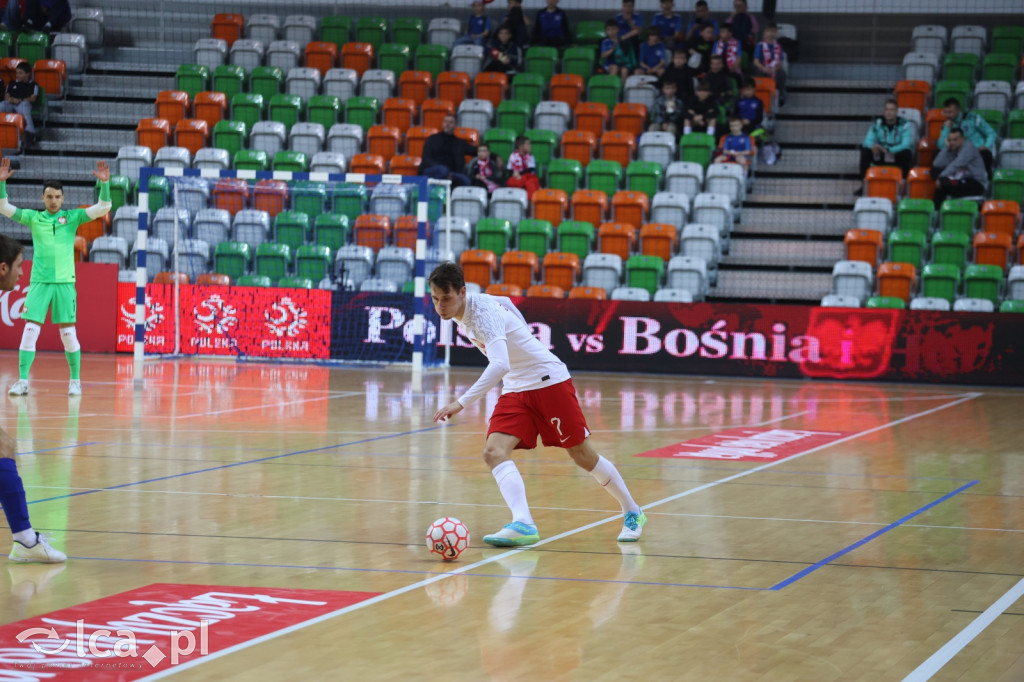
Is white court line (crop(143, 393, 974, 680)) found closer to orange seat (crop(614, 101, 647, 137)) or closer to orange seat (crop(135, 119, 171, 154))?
orange seat (crop(614, 101, 647, 137))

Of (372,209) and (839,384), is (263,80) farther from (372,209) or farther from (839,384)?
(839,384)

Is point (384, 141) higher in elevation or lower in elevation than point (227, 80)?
lower

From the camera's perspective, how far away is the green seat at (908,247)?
1952 cm

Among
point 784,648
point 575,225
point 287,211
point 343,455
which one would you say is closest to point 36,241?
point 343,455

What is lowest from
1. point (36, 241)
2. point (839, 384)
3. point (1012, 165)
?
point (839, 384)

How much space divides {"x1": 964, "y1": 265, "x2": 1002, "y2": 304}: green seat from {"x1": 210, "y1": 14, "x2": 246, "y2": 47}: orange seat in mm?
15378

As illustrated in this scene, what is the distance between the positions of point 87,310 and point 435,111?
23.4 ft

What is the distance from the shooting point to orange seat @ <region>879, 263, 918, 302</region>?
19109 mm

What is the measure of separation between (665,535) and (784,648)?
2356mm

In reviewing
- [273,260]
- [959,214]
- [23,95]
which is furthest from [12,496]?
[23,95]

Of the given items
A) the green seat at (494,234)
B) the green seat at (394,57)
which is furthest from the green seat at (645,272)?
the green seat at (394,57)

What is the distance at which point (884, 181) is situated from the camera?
20922 millimetres

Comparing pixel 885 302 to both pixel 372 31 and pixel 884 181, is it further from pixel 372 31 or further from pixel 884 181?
pixel 372 31

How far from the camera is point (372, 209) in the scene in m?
21.3
